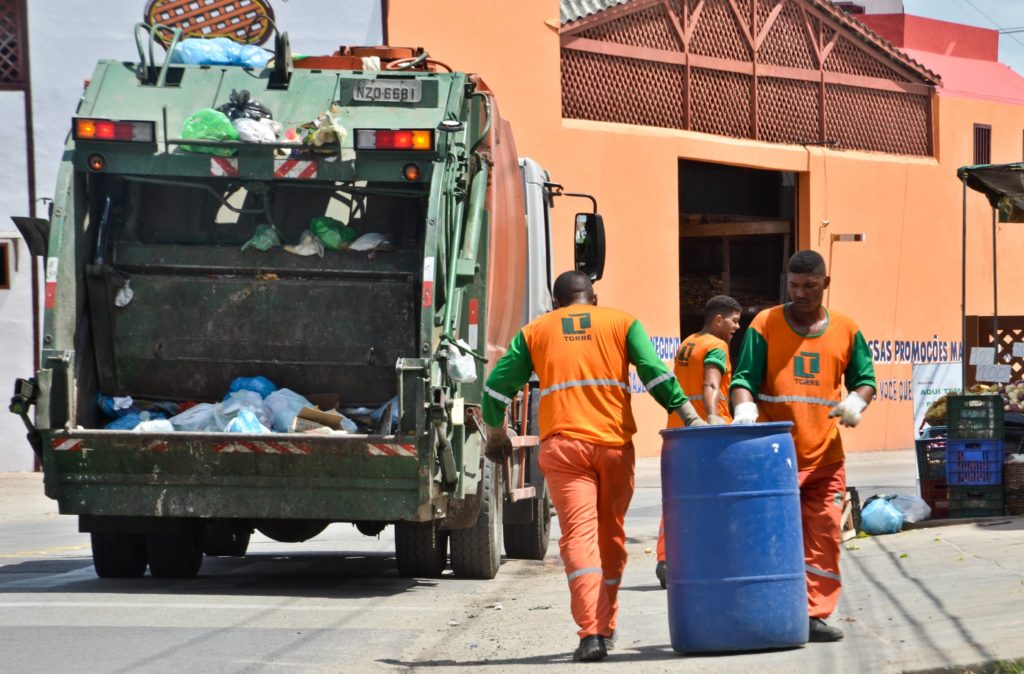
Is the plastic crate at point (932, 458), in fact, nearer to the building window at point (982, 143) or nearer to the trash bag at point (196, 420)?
the trash bag at point (196, 420)

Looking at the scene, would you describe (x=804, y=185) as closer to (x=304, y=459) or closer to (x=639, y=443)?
(x=639, y=443)

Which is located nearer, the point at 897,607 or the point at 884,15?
the point at 897,607

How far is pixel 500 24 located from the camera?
23047 millimetres

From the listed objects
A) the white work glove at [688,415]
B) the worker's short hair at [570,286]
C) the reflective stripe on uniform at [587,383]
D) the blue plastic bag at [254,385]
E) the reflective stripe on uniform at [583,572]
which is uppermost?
the worker's short hair at [570,286]

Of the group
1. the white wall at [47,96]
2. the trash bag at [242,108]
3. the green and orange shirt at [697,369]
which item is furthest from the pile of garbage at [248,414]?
the white wall at [47,96]

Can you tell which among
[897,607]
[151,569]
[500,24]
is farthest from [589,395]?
[500,24]

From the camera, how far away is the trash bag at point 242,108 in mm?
9641

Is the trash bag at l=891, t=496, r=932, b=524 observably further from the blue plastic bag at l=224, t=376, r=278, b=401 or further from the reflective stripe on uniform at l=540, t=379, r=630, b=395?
the reflective stripe on uniform at l=540, t=379, r=630, b=395

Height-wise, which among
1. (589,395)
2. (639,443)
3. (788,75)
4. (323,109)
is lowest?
(639,443)

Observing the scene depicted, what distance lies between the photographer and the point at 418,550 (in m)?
10.5

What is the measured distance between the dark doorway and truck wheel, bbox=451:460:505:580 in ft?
55.4

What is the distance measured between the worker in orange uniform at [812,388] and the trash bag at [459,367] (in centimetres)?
216

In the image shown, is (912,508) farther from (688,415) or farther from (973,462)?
(688,415)

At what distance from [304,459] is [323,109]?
211 cm
